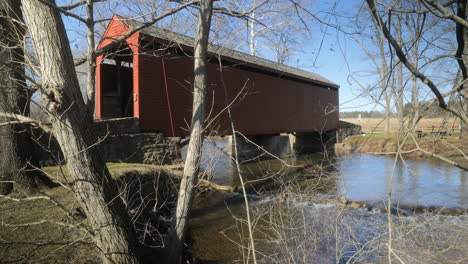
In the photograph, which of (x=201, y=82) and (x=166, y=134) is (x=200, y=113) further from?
(x=166, y=134)

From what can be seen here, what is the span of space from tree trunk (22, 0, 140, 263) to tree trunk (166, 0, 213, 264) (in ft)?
2.02

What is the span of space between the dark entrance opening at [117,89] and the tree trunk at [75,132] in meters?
8.41

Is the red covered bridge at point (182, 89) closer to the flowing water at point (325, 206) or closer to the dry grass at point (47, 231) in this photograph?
the flowing water at point (325, 206)

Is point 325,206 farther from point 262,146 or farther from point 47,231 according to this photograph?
point 262,146

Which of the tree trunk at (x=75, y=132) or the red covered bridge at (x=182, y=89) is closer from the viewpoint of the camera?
the tree trunk at (x=75, y=132)

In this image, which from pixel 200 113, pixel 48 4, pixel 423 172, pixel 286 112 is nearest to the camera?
pixel 48 4

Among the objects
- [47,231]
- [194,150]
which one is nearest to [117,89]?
[47,231]

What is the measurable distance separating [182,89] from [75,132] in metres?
7.15

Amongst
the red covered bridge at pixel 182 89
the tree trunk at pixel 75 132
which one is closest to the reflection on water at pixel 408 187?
the red covered bridge at pixel 182 89

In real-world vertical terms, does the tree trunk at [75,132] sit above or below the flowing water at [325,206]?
above

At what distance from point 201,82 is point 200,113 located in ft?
1.20

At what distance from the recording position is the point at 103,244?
288 cm

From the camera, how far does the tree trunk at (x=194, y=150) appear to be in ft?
11.6

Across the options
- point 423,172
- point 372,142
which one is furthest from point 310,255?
point 372,142
